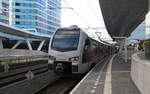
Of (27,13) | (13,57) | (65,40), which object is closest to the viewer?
(65,40)

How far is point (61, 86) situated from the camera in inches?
647

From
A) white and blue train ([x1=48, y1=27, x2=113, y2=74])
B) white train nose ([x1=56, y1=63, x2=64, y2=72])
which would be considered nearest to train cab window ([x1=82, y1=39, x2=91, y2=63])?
white and blue train ([x1=48, y1=27, x2=113, y2=74])

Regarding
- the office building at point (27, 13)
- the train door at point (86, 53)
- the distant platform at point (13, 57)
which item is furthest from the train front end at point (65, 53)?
the office building at point (27, 13)

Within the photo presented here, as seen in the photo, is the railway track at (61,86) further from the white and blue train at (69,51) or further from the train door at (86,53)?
the train door at (86,53)

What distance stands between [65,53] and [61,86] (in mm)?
1907

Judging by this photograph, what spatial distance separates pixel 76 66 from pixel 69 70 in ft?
2.76

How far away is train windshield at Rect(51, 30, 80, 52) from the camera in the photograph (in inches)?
653

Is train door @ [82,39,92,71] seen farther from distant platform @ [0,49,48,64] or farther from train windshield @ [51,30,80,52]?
distant platform @ [0,49,48,64]

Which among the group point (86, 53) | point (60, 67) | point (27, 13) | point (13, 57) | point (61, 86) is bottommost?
point (61, 86)

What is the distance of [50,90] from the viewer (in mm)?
15172

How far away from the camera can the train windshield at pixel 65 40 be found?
16.6m

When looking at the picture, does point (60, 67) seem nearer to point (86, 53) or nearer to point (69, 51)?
point (69, 51)

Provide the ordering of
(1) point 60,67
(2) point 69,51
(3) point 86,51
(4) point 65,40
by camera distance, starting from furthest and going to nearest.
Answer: (3) point 86,51
(4) point 65,40
(2) point 69,51
(1) point 60,67

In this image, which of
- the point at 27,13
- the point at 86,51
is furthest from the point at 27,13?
the point at 86,51
